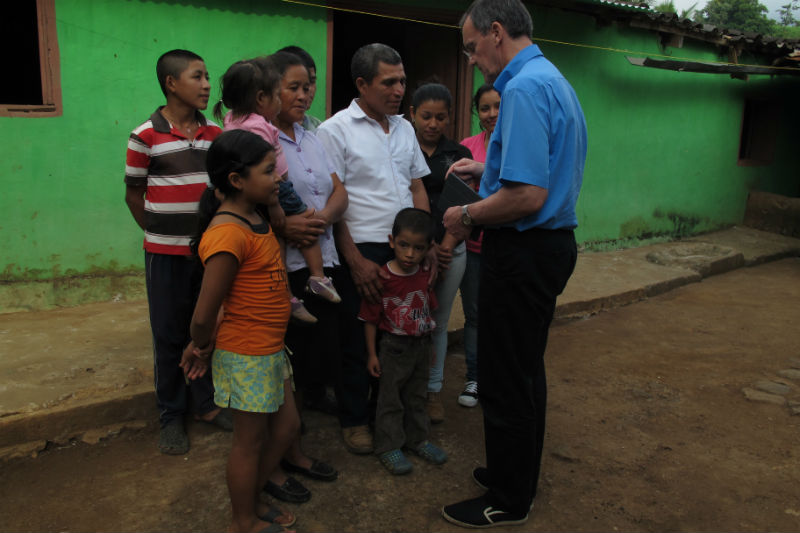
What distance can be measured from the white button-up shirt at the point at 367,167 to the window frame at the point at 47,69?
8.86 ft

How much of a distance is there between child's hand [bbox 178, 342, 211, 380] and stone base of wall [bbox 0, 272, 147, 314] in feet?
9.79

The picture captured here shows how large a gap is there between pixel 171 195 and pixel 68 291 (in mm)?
2356

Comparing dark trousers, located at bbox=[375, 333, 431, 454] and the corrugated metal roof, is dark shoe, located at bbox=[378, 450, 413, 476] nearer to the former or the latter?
dark trousers, located at bbox=[375, 333, 431, 454]

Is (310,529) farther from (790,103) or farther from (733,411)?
(790,103)

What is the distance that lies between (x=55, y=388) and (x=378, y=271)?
185cm

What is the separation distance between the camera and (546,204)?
92.0 inches

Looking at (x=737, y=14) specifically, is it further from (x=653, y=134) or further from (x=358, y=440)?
(x=358, y=440)

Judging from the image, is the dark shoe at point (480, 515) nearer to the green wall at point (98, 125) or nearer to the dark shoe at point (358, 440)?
the dark shoe at point (358, 440)

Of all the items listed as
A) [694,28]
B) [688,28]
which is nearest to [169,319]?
[688,28]

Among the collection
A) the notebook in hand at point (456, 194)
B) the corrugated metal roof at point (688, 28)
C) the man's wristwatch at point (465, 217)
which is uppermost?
the corrugated metal roof at point (688, 28)

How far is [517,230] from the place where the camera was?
2.39 m

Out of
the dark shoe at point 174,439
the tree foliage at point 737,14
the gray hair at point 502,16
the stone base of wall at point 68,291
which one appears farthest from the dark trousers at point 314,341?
the tree foliage at point 737,14

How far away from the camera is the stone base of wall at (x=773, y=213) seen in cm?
986

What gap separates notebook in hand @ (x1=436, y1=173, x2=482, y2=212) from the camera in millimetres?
2676
